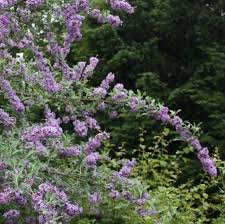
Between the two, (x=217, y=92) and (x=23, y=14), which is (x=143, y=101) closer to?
(x=23, y=14)

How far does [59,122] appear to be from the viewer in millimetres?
3215

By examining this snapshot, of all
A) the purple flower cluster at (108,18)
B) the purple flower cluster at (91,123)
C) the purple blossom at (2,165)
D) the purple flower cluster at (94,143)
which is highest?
the purple flower cluster at (108,18)

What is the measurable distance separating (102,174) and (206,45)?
4.95 m

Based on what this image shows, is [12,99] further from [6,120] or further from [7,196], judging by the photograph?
[7,196]

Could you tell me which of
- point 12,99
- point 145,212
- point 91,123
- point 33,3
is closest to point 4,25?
point 33,3

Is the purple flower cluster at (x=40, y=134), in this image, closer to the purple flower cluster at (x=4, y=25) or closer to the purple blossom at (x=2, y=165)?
the purple blossom at (x=2, y=165)

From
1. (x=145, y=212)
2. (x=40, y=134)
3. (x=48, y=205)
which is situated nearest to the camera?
(x=48, y=205)

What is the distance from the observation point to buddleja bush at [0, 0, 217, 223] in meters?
2.82

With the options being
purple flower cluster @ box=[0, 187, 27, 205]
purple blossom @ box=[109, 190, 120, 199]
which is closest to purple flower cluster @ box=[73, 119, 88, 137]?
purple blossom @ box=[109, 190, 120, 199]

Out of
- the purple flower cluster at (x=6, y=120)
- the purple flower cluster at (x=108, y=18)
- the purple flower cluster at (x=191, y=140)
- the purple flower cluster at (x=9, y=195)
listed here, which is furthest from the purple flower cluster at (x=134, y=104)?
the purple flower cluster at (x=9, y=195)

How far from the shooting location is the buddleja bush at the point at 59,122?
9.26 ft

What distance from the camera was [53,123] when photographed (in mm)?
2883

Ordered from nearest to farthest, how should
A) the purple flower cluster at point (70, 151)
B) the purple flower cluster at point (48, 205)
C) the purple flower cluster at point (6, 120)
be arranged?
the purple flower cluster at point (48, 205)
the purple flower cluster at point (6, 120)
the purple flower cluster at point (70, 151)

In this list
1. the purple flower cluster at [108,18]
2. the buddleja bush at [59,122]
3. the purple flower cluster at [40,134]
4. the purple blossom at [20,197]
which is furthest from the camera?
the purple flower cluster at [108,18]
